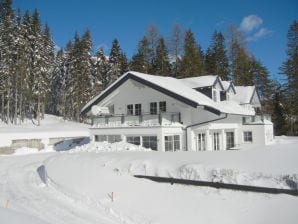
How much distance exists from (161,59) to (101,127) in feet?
80.4

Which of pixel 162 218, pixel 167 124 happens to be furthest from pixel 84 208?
pixel 167 124

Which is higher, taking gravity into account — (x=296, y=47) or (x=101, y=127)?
(x=296, y=47)

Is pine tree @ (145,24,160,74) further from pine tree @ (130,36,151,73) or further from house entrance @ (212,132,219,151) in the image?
house entrance @ (212,132,219,151)

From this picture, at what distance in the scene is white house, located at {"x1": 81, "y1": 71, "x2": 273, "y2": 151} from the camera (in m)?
21.0

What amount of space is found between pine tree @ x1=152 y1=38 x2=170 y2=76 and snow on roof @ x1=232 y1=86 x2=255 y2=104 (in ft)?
51.5

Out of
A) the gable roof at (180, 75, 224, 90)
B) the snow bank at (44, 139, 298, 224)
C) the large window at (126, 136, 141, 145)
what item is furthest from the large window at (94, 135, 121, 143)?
the snow bank at (44, 139, 298, 224)

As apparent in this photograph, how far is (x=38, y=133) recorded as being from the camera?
28.8 m

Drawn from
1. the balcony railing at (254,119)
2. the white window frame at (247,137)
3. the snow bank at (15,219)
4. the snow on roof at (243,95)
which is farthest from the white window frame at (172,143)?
the snow bank at (15,219)

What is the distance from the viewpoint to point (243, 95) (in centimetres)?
3044

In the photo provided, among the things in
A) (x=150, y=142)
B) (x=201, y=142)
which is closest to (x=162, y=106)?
(x=150, y=142)

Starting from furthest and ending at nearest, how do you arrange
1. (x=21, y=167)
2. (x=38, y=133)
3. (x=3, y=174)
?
1. (x=38, y=133)
2. (x=21, y=167)
3. (x=3, y=174)

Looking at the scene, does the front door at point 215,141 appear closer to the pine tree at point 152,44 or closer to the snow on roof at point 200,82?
the snow on roof at point 200,82

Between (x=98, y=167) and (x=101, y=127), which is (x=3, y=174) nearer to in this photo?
(x=98, y=167)

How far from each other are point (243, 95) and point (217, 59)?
64.3 ft
